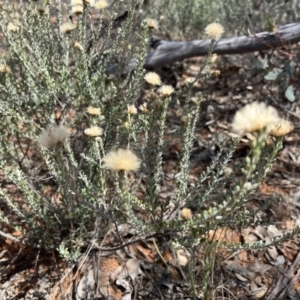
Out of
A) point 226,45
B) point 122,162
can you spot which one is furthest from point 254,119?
point 226,45

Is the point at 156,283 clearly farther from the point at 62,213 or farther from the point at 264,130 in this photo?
the point at 264,130

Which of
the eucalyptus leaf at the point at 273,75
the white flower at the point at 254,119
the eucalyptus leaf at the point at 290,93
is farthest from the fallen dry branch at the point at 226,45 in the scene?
the white flower at the point at 254,119

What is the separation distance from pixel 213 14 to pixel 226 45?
120 cm

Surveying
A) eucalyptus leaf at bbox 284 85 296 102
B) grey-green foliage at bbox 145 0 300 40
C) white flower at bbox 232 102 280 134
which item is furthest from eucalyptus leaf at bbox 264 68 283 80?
white flower at bbox 232 102 280 134

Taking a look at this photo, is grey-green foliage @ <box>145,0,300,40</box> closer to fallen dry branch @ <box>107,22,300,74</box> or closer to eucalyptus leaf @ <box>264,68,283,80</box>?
fallen dry branch @ <box>107,22,300,74</box>

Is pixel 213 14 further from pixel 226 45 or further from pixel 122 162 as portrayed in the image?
pixel 122 162

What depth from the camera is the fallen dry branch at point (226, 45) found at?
8.93 ft

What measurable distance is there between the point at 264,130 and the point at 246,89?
2671 mm

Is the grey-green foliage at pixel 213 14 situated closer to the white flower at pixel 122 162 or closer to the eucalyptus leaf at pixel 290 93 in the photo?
the eucalyptus leaf at pixel 290 93

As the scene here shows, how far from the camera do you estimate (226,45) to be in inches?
115

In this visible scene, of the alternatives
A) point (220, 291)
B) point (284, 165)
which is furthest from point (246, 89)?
point (220, 291)

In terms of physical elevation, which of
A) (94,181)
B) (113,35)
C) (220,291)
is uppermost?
(113,35)

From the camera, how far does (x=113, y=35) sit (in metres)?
4.43

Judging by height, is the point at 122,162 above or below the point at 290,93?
below
